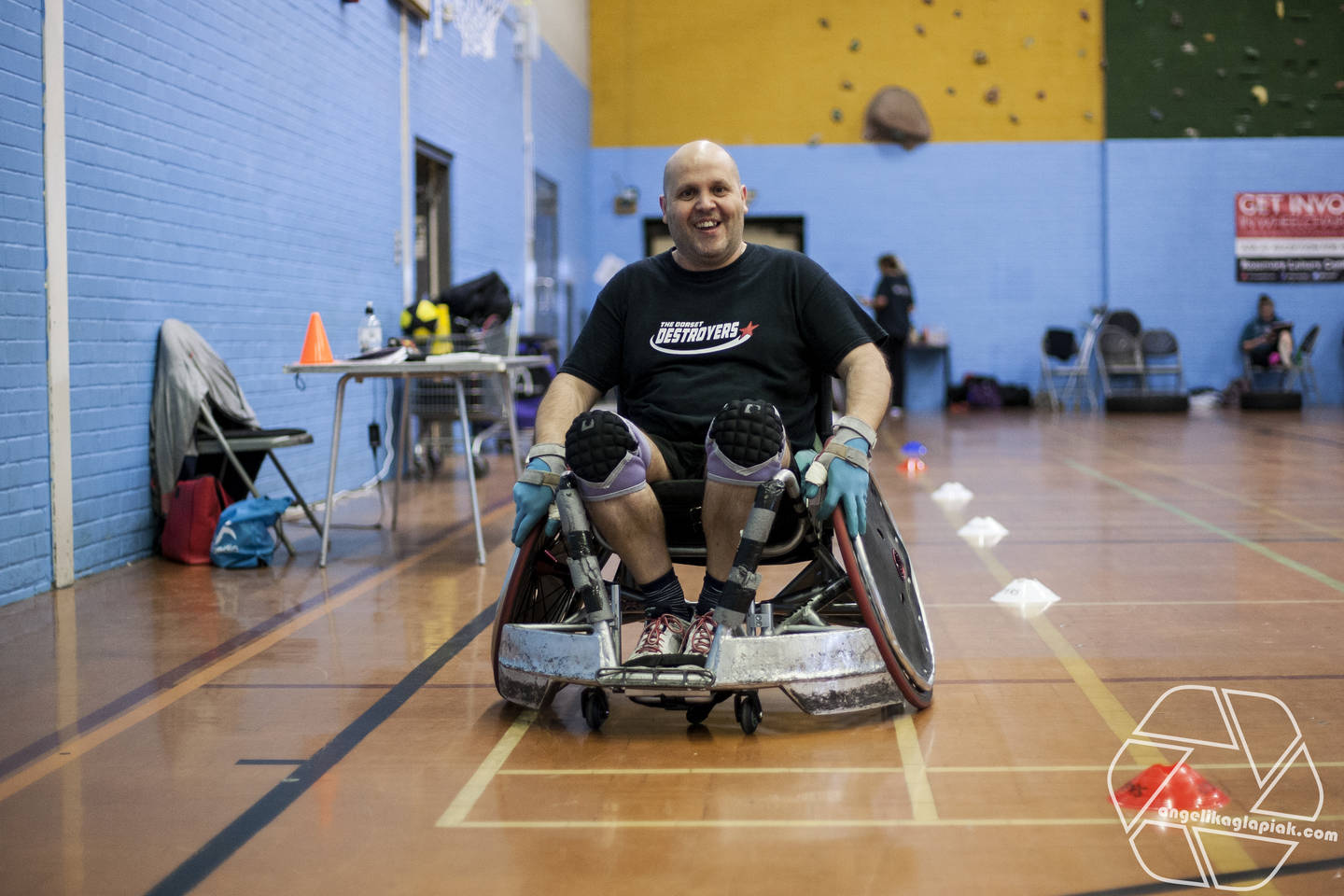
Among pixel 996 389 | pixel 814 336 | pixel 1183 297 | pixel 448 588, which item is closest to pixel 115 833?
pixel 814 336

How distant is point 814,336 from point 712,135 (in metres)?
13.3

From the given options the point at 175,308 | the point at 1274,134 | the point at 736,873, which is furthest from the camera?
the point at 1274,134

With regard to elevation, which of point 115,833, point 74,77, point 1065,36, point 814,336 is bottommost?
point 115,833

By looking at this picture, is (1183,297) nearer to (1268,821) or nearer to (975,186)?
(975,186)

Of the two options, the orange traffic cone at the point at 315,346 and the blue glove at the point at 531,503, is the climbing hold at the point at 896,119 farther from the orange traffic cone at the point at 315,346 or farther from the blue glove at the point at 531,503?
the blue glove at the point at 531,503

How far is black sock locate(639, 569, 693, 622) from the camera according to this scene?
9.81 feet

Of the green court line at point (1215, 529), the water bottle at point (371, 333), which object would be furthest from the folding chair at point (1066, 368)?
the water bottle at point (371, 333)

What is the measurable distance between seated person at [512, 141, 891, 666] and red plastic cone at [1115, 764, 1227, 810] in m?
0.76

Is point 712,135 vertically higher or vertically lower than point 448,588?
higher

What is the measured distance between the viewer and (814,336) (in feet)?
10.2

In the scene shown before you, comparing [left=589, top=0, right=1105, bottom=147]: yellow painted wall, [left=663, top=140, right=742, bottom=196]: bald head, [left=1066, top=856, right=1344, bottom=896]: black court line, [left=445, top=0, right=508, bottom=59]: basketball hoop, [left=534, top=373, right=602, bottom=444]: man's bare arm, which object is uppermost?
[left=589, top=0, right=1105, bottom=147]: yellow painted wall

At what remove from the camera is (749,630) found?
2.84 metres

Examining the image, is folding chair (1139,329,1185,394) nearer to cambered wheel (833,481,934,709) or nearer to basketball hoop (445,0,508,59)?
basketball hoop (445,0,508,59)

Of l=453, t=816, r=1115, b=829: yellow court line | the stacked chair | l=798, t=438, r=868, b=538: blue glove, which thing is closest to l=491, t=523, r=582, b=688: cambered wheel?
l=798, t=438, r=868, b=538: blue glove
